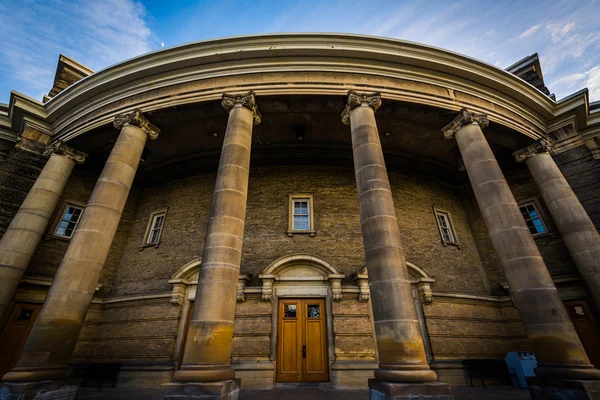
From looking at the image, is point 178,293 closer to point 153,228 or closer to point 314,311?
point 153,228

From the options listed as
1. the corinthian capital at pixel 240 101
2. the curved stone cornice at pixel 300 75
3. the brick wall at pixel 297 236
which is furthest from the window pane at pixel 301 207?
the curved stone cornice at pixel 300 75

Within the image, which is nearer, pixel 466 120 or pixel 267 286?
pixel 466 120

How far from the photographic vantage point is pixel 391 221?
6.71 m

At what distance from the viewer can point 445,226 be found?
45.3 ft

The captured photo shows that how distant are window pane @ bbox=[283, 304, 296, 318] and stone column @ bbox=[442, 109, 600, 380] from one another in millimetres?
6827

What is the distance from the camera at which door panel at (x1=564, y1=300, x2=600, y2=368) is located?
10000mm

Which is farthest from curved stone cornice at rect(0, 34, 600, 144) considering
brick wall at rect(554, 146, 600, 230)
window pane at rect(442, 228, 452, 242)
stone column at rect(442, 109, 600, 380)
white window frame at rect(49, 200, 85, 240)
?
window pane at rect(442, 228, 452, 242)

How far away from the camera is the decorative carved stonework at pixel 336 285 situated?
1023 centimetres

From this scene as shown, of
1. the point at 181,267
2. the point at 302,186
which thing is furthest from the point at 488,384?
the point at 181,267

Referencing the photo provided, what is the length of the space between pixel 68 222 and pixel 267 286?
10.1 metres

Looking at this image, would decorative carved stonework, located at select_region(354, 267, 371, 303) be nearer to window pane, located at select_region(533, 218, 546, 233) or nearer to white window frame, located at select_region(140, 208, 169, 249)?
window pane, located at select_region(533, 218, 546, 233)

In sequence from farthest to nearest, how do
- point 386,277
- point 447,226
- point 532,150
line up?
point 447,226 < point 532,150 < point 386,277

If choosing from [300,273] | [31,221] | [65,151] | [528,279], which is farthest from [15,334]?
[528,279]

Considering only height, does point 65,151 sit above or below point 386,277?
above
